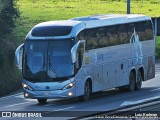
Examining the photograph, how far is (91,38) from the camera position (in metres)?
30.1

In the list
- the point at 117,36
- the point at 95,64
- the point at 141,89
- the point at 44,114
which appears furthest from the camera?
the point at 141,89

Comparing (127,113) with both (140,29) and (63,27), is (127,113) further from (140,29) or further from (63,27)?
(140,29)

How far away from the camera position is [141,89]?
3566cm

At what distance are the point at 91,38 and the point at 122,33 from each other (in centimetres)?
340

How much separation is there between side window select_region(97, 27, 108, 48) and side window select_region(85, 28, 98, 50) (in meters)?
0.37

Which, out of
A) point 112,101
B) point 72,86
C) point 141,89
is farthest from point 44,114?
point 141,89

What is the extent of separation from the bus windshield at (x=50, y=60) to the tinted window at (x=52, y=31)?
32 cm

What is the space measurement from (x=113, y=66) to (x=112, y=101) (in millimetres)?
2791

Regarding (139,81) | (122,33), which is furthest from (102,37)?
(139,81)

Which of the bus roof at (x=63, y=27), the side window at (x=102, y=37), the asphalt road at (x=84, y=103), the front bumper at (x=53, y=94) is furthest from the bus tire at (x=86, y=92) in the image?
the bus roof at (x=63, y=27)

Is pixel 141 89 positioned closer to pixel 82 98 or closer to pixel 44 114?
pixel 82 98

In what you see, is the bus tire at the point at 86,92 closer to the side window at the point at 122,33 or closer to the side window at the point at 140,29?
the side window at the point at 122,33

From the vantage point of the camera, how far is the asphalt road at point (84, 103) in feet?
87.4

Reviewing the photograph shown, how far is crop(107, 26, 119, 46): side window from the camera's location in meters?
31.9
